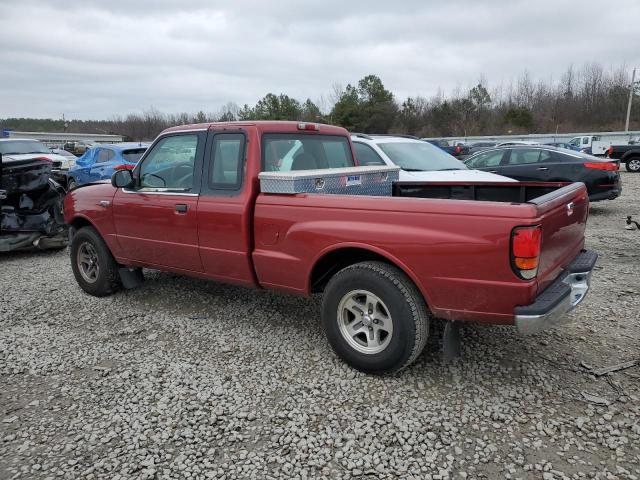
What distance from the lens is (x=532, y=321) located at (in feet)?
9.05

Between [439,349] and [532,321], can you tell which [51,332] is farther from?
[532,321]

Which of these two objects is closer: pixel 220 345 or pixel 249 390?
pixel 249 390

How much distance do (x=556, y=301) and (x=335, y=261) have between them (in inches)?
61.1

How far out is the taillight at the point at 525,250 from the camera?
106 inches

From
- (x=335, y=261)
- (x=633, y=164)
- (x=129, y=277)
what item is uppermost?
(x=335, y=261)

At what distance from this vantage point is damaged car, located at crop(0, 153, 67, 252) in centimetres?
749

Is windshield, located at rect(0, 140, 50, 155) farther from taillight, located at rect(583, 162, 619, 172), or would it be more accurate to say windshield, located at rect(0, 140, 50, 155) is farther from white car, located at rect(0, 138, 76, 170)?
taillight, located at rect(583, 162, 619, 172)

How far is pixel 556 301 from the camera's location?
2881 mm

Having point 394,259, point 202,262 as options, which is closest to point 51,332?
point 202,262

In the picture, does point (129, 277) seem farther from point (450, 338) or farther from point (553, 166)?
point (553, 166)

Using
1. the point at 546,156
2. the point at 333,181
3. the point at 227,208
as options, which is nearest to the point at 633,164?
the point at 546,156

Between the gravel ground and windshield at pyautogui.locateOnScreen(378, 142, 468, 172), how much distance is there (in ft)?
11.7

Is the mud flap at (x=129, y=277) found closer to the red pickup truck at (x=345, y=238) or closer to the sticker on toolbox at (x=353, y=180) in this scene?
the red pickup truck at (x=345, y=238)

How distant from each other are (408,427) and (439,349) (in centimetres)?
111
